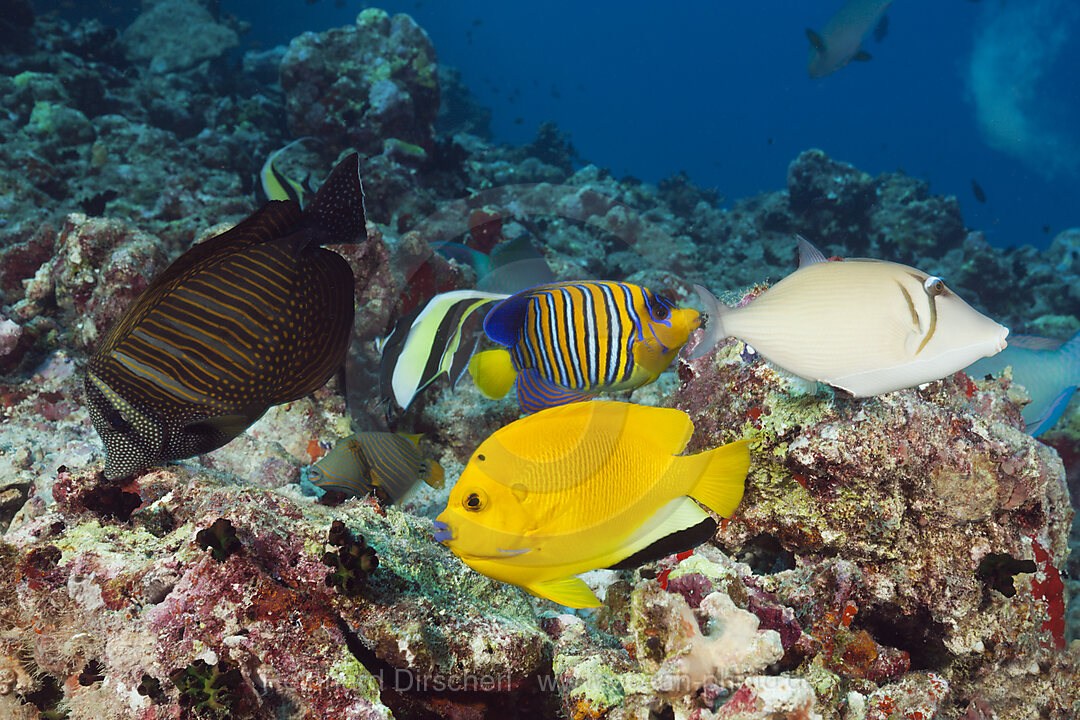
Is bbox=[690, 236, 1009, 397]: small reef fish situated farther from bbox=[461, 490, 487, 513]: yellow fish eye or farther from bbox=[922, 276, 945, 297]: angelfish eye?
bbox=[461, 490, 487, 513]: yellow fish eye

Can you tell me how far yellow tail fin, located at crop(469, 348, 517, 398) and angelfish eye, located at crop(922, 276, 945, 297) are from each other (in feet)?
3.53

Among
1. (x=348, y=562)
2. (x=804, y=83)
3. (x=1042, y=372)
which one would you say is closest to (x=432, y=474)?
(x=348, y=562)

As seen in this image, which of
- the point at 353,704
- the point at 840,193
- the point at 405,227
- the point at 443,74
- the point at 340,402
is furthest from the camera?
the point at 443,74

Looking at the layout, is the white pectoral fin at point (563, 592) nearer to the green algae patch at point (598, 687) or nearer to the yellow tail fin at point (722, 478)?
the yellow tail fin at point (722, 478)

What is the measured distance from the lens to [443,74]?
21328 millimetres

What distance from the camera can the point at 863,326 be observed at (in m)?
1.29

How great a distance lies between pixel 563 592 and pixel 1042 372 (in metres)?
4.08

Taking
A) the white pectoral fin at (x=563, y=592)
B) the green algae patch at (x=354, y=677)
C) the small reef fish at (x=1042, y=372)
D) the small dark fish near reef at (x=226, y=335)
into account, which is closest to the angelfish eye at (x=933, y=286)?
the white pectoral fin at (x=563, y=592)

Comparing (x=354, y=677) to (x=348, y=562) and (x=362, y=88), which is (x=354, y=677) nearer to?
(x=348, y=562)

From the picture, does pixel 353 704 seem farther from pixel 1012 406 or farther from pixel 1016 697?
pixel 1012 406

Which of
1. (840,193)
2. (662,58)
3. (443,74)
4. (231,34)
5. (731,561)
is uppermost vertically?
(662,58)

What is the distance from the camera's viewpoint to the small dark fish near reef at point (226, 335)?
113 cm

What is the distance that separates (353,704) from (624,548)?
935mm

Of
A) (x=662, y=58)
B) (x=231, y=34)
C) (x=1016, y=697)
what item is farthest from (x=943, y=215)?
(x=662, y=58)
